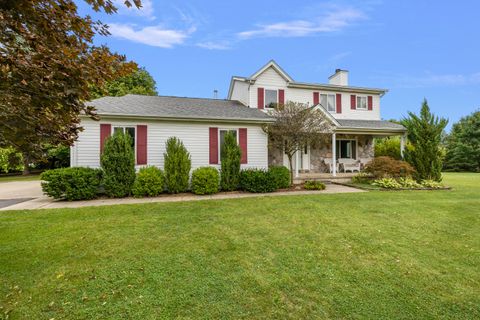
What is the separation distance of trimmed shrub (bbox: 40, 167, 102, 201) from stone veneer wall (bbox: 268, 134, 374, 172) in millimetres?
9342

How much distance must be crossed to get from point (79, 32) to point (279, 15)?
1359 cm

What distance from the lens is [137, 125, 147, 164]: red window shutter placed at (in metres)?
10.7

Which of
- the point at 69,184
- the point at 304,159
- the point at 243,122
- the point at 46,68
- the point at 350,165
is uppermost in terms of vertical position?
the point at 243,122

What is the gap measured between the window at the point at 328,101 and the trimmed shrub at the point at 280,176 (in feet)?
25.5

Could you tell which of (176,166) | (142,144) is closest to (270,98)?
(176,166)

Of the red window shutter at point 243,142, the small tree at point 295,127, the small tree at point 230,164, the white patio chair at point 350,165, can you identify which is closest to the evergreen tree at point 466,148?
the white patio chair at point 350,165

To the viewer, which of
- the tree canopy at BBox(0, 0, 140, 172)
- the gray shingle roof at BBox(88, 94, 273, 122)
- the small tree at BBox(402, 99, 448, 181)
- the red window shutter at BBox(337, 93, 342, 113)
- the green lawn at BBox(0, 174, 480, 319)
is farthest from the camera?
the red window shutter at BBox(337, 93, 342, 113)

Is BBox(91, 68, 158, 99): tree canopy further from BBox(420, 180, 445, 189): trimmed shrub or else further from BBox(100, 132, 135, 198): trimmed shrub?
BBox(420, 180, 445, 189): trimmed shrub

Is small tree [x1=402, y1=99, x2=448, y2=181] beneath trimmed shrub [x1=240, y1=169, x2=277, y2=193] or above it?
above

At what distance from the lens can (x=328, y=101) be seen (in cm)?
1675

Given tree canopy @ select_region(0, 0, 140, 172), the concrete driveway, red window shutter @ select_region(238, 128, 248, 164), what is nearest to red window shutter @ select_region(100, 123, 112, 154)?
the concrete driveway

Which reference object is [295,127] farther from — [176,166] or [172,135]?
[172,135]

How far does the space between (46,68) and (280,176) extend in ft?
31.2

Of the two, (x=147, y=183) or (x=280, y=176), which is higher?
(x=280, y=176)
